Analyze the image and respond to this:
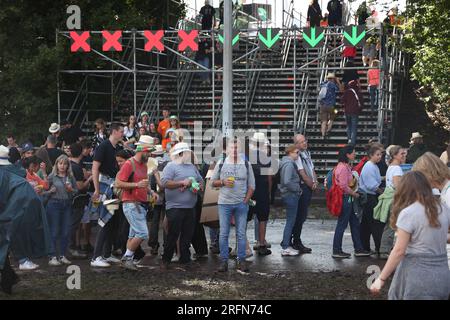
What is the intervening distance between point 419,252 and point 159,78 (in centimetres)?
2159

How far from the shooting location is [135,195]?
39.6 ft

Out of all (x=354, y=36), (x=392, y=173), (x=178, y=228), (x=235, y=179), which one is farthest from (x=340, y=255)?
(x=354, y=36)

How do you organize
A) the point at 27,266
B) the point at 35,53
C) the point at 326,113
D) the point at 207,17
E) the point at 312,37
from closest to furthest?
the point at 27,266, the point at 312,37, the point at 326,113, the point at 35,53, the point at 207,17

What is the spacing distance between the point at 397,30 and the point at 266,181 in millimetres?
13992

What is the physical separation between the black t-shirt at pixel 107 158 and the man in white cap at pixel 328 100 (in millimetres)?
10717

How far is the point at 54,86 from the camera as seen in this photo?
2478 centimetres

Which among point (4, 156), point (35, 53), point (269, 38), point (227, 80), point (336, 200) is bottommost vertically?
point (336, 200)

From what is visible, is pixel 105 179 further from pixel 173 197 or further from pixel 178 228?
pixel 178 228

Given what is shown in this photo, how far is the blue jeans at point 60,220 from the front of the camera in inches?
513

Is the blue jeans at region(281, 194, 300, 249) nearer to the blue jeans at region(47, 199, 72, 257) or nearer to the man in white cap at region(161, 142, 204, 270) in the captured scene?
the man in white cap at region(161, 142, 204, 270)

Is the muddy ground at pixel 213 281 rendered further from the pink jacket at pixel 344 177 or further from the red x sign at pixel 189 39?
the red x sign at pixel 189 39

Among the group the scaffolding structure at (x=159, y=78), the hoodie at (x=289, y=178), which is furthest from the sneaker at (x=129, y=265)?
the scaffolding structure at (x=159, y=78)
